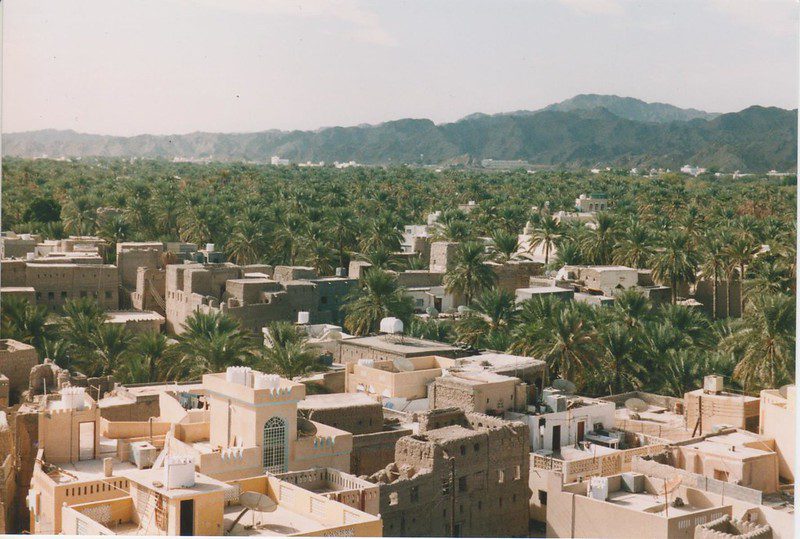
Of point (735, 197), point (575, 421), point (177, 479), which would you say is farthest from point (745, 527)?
point (735, 197)

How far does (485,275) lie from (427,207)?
3240 cm

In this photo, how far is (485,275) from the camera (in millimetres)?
28062

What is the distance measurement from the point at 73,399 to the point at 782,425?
30.2ft

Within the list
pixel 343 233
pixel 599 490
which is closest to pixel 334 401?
pixel 599 490

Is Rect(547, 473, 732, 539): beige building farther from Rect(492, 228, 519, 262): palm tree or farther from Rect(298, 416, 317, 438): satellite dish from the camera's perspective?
Rect(492, 228, 519, 262): palm tree

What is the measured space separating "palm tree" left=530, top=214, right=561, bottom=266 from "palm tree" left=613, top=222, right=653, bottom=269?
2.54 meters

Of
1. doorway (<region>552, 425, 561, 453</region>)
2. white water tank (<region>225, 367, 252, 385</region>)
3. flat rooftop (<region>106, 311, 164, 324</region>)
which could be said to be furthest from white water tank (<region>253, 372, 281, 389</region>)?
flat rooftop (<region>106, 311, 164, 324</region>)

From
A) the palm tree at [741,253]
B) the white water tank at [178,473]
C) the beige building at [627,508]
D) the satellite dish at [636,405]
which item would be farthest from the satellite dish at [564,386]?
the palm tree at [741,253]

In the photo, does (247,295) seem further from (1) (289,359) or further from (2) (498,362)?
(2) (498,362)

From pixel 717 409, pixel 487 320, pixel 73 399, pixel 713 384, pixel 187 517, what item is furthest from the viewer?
pixel 487 320

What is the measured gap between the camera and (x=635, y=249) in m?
33.2

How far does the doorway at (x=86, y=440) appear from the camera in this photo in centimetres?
1280

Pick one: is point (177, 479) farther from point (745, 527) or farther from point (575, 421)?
point (575, 421)

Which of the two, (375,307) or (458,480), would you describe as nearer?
(458,480)
